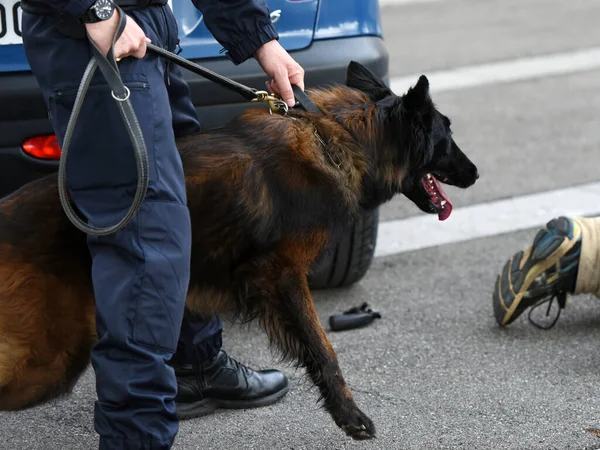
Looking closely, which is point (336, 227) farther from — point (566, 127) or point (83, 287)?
point (566, 127)

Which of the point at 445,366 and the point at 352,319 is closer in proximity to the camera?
the point at 445,366

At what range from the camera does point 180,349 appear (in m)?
3.43

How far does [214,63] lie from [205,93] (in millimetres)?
140

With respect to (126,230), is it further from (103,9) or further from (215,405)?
(215,405)

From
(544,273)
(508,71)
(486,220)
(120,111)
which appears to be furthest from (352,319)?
(508,71)

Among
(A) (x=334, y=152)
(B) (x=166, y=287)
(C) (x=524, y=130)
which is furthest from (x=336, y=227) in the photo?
(C) (x=524, y=130)

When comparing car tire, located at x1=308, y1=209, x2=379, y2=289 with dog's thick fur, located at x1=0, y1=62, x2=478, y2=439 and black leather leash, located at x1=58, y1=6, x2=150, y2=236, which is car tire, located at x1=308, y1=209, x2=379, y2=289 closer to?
dog's thick fur, located at x1=0, y1=62, x2=478, y2=439

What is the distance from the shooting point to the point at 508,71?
874 cm

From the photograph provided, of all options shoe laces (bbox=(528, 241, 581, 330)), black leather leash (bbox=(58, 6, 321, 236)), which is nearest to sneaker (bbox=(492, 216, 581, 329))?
shoe laces (bbox=(528, 241, 581, 330))

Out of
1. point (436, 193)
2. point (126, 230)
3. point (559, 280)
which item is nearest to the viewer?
point (126, 230)

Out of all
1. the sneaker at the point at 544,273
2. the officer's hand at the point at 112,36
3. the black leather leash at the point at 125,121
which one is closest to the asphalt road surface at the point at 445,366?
the sneaker at the point at 544,273

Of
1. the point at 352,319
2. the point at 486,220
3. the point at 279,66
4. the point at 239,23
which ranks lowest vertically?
the point at 486,220

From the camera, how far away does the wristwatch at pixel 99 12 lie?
2475 mm

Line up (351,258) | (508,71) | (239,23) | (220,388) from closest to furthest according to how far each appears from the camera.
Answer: (239,23), (220,388), (351,258), (508,71)
